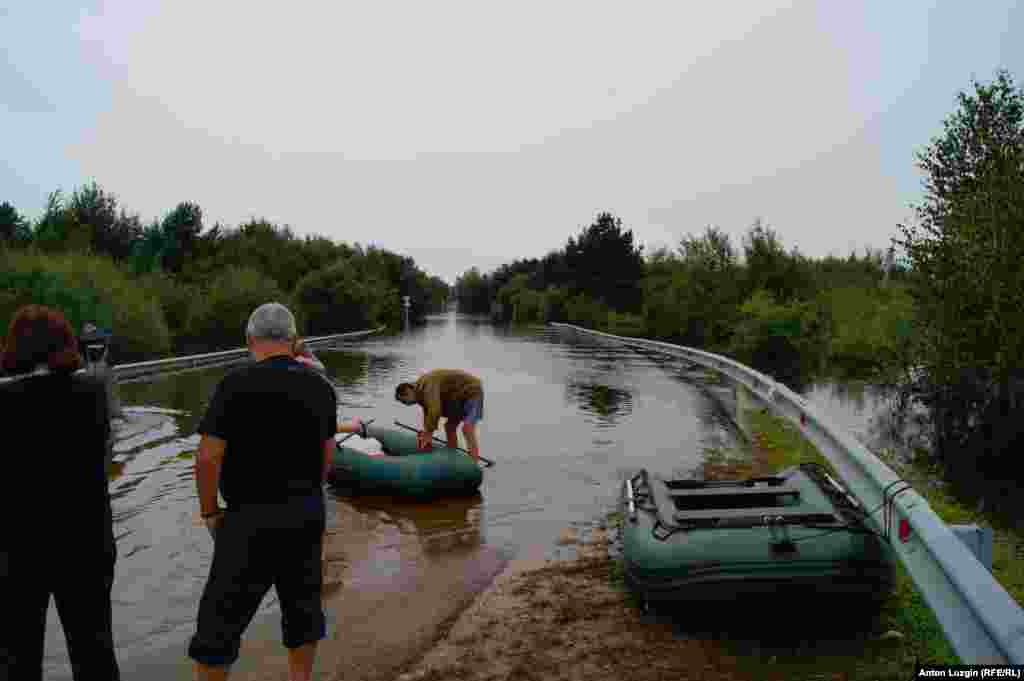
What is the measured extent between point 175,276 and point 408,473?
36.1 m

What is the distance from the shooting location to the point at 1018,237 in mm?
9984

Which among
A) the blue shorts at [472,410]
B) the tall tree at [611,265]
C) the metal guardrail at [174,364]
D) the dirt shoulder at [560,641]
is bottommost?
the dirt shoulder at [560,641]

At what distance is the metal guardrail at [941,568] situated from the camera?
3133 millimetres

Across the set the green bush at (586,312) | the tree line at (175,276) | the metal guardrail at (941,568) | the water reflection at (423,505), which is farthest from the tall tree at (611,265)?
the metal guardrail at (941,568)

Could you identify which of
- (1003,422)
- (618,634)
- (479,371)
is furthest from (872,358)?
(618,634)

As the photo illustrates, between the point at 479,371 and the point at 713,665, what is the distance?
20584mm

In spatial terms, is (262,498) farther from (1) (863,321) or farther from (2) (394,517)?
(1) (863,321)

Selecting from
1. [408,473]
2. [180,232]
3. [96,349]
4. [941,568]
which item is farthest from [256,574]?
[180,232]

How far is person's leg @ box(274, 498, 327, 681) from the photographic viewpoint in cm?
378

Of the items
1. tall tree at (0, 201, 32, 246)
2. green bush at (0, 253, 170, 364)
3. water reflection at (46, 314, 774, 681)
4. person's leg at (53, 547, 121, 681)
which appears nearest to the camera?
person's leg at (53, 547, 121, 681)

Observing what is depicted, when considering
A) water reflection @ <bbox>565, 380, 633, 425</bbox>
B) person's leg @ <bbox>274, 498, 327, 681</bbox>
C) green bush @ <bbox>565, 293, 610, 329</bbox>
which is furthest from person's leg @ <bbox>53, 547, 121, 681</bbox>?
green bush @ <bbox>565, 293, 610, 329</bbox>

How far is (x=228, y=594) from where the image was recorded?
11.9 ft

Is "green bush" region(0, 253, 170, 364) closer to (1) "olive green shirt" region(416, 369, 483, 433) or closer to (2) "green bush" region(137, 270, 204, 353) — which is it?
(2) "green bush" region(137, 270, 204, 353)

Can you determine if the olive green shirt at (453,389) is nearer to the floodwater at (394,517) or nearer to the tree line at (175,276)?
the floodwater at (394,517)
